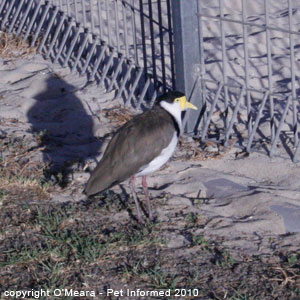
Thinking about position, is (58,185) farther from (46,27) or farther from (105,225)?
(46,27)

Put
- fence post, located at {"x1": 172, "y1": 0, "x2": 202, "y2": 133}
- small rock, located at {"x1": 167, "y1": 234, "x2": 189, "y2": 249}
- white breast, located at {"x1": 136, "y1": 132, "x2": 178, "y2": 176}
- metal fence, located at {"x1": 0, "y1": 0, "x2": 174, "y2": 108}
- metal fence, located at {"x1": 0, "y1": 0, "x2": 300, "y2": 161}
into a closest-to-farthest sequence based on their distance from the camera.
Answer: small rock, located at {"x1": 167, "y1": 234, "x2": 189, "y2": 249} < white breast, located at {"x1": 136, "y1": 132, "x2": 178, "y2": 176} < metal fence, located at {"x1": 0, "y1": 0, "x2": 300, "y2": 161} < fence post, located at {"x1": 172, "y1": 0, "x2": 202, "y2": 133} < metal fence, located at {"x1": 0, "y1": 0, "x2": 174, "y2": 108}

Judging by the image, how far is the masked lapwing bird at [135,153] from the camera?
537 centimetres

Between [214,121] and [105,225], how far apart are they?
2410 millimetres

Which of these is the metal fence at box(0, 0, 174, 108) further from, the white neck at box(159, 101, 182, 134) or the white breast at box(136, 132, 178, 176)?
the white breast at box(136, 132, 178, 176)

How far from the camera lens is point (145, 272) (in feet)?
15.1

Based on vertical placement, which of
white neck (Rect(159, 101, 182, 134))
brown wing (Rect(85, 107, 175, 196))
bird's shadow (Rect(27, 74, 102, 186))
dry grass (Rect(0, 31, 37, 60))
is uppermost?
white neck (Rect(159, 101, 182, 134))

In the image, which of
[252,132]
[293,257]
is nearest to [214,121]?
[252,132]

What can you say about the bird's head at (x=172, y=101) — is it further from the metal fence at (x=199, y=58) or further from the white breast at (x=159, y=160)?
the metal fence at (x=199, y=58)

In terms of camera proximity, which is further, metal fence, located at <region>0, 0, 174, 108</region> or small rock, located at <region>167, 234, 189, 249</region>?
metal fence, located at <region>0, 0, 174, 108</region>

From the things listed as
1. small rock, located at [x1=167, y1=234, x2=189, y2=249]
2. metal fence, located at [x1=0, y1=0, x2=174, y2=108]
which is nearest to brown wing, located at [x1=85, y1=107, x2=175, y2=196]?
small rock, located at [x1=167, y1=234, x2=189, y2=249]

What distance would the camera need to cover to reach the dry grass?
944 centimetres

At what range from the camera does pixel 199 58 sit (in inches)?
277

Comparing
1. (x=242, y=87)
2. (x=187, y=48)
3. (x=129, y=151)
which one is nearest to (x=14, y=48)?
(x=187, y=48)

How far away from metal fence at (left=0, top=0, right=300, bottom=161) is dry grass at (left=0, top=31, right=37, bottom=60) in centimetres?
11
